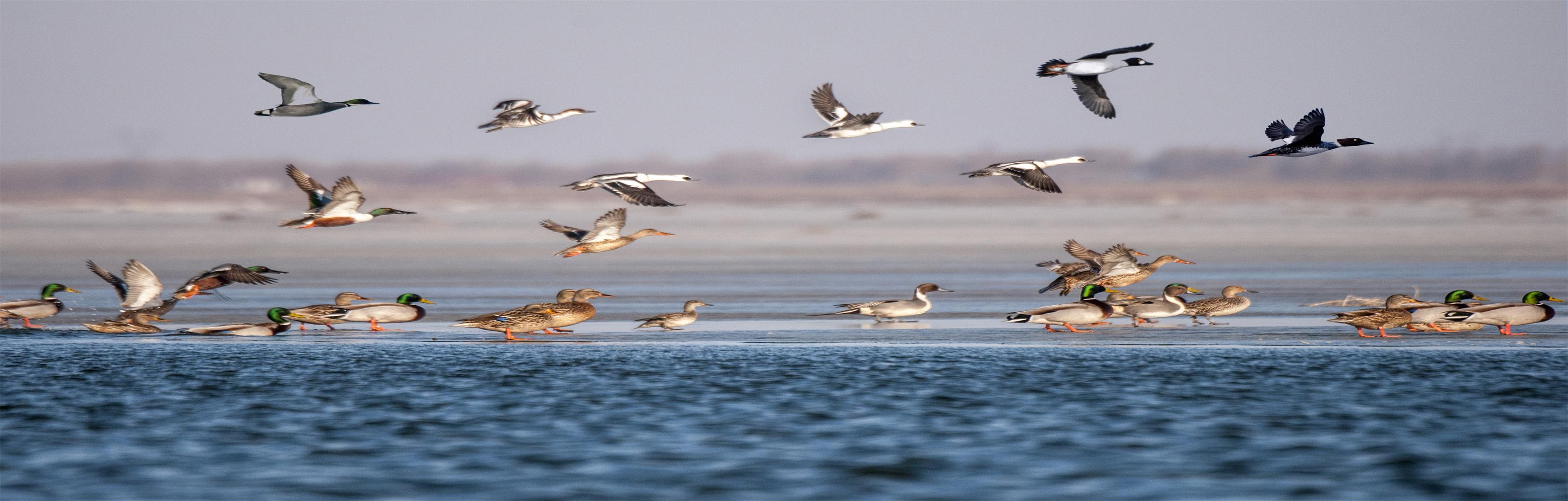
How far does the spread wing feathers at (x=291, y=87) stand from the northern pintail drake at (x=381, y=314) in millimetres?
2678

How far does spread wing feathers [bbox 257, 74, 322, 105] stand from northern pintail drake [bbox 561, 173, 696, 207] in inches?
122

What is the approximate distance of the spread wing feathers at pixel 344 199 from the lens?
1781cm

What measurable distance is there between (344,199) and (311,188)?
0.88 m

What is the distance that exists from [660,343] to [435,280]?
42.5 feet

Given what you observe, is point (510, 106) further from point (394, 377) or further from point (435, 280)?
point (435, 280)

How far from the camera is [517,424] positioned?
10695 mm

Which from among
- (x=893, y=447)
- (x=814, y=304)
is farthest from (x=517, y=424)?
(x=814, y=304)

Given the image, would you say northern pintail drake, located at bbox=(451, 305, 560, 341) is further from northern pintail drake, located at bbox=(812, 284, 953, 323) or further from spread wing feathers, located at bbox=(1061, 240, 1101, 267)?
spread wing feathers, located at bbox=(1061, 240, 1101, 267)

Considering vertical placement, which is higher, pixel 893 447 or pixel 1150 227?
pixel 1150 227

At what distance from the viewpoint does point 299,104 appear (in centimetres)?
1752

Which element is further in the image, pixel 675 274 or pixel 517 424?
pixel 675 274

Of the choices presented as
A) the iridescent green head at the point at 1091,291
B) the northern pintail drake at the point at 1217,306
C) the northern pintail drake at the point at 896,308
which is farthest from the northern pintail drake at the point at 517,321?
the northern pintail drake at the point at 1217,306

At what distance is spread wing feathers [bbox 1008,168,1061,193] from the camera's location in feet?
54.4

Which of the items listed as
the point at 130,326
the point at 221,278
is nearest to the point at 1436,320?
the point at 221,278
